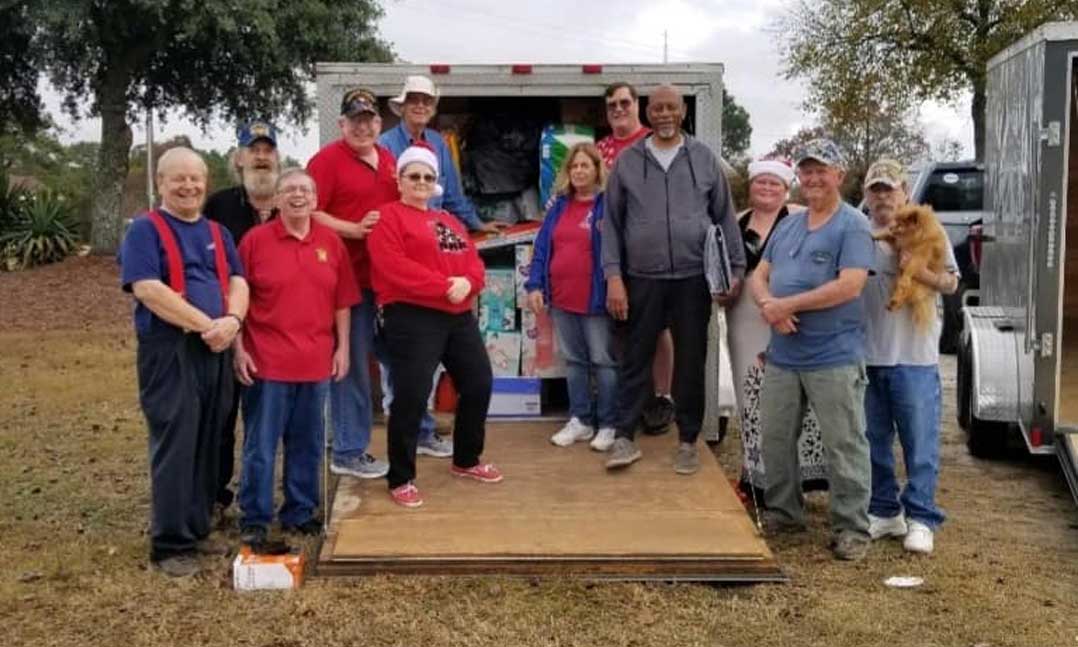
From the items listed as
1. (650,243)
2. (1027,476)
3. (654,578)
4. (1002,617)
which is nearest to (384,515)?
(654,578)

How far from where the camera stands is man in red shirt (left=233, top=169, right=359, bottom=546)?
4797 millimetres

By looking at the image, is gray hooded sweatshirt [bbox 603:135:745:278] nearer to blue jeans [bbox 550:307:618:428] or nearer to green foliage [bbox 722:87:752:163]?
blue jeans [bbox 550:307:618:428]

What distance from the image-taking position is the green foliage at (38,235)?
1750 centimetres

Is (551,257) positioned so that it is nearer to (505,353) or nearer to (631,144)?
(631,144)

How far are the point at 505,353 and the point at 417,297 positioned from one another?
6.26ft

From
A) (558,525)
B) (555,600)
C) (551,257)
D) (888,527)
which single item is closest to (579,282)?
(551,257)

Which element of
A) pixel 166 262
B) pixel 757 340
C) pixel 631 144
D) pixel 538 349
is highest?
pixel 631 144

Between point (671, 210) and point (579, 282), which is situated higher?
point (671, 210)

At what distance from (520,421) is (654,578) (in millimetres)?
2347

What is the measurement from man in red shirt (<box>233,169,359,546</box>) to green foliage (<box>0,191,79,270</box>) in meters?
14.0

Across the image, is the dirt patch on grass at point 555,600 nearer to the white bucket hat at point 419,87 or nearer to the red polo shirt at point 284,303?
the red polo shirt at point 284,303

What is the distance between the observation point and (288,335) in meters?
4.81

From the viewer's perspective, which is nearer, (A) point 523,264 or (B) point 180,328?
(B) point 180,328

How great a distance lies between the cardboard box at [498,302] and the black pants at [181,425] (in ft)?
7.53
